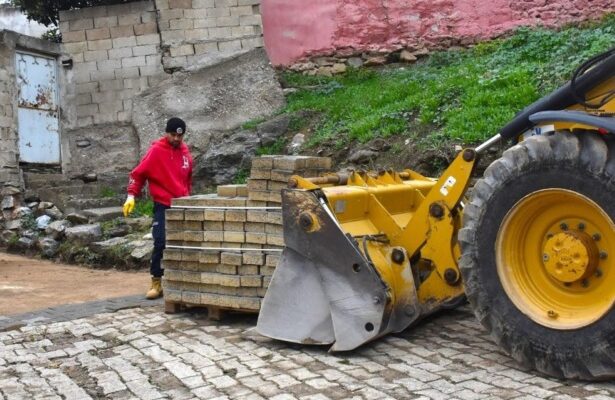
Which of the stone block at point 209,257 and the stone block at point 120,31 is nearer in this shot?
the stone block at point 209,257

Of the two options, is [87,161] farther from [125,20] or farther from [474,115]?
[474,115]

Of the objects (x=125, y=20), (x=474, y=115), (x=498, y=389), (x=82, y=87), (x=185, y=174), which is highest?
(x=125, y=20)

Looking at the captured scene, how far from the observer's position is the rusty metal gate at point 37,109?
42.8 feet

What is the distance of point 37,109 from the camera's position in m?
13.3

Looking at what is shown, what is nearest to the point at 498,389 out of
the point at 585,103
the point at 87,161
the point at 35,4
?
the point at 585,103

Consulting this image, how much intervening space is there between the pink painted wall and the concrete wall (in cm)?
477

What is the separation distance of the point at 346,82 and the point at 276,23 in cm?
187

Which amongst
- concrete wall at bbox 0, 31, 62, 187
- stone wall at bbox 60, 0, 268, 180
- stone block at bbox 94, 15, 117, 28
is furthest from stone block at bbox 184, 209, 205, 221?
stone block at bbox 94, 15, 117, 28

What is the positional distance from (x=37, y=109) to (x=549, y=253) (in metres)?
11.2

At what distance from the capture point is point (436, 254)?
489 centimetres

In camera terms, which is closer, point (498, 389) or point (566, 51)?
point (498, 389)

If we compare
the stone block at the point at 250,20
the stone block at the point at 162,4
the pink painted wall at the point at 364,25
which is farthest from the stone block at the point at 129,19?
the pink painted wall at the point at 364,25

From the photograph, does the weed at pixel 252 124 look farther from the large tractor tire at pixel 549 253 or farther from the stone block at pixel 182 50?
the large tractor tire at pixel 549 253

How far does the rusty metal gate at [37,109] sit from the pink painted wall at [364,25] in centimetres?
→ 423
